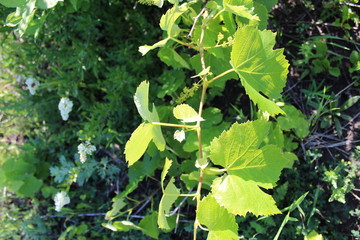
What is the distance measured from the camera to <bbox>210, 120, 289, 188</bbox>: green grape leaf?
46.3 inches

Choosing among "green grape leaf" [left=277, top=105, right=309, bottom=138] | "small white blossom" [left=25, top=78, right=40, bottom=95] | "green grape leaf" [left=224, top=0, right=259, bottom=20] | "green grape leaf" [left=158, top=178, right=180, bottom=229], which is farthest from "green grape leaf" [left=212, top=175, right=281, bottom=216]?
"small white blossom" [left=25, top=78, right=40, bottom=95]

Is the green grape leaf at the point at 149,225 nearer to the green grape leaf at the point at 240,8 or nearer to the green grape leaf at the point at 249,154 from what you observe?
the green grape leaf at the point at 249,154

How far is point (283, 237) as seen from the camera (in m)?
2.03

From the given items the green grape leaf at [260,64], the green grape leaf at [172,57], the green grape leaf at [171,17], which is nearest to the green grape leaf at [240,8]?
the green grape leaf at [260,64]

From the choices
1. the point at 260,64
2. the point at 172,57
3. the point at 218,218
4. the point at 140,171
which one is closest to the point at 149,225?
the point at 140,171

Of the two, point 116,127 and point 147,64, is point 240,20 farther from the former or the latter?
point 116,127

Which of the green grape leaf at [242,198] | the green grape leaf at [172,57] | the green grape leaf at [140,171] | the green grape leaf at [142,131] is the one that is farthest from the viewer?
the green grape leaf at [140,171]

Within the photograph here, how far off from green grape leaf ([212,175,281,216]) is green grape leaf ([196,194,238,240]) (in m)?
0.07

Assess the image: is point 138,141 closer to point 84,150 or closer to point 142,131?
point 142,131

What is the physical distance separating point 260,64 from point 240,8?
0.71ft

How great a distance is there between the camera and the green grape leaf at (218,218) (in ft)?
4.04

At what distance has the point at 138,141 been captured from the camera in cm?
129

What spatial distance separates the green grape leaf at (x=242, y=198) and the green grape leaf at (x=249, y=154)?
0.10 ft

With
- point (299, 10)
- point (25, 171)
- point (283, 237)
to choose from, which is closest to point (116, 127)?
point (25, 171)
